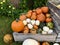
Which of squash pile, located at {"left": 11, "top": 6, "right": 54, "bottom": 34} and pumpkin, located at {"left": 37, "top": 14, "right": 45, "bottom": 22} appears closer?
squash pile, located at {"left": 11, "top": 6, "right": 54, "bottom": 34}

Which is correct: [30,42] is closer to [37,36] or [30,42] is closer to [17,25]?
[37,36]

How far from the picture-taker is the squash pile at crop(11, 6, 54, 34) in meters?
4.00

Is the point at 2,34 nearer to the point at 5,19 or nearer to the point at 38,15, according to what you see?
the point at 5,19

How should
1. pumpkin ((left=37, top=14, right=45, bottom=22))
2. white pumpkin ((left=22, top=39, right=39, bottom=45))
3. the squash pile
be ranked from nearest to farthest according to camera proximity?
1. white pumpkin ((left=22, top=39, right=39, bottom=45))
2. the squash pile
3. pumpkin ((left=37, top=14, right=45, bottom=22))

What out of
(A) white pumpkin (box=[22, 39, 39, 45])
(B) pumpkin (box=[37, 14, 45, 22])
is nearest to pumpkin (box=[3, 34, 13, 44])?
(A) white pumpkin (box=[22, 39, 39, 45])

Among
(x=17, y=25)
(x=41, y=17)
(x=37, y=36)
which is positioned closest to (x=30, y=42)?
(x=37, y=36)

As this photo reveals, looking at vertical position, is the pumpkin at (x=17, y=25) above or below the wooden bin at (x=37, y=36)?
above

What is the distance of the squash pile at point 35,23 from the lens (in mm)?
4000

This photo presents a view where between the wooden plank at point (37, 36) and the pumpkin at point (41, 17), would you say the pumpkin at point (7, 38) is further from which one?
the pumpkin at point (41, 17)

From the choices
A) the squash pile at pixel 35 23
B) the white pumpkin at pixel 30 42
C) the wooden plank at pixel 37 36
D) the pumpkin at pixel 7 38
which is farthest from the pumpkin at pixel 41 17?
the pumpkin at pixel 7 38

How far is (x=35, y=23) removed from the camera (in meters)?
4.15

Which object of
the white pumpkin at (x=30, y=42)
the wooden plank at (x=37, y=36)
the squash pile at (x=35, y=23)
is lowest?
the white pumpkin at (x=30, y=42)

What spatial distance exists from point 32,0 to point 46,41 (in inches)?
47.3

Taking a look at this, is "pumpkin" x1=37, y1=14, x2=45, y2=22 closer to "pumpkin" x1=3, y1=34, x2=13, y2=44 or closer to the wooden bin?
the wooden bin
